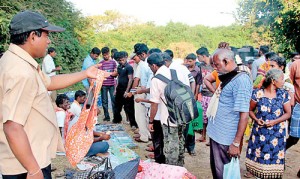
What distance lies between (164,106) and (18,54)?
103 inches

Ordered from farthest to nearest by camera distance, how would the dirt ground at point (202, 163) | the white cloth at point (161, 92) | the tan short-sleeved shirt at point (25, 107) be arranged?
1. the dirt ground at point (202, 163)
2. the white cloth at point (161, 92)
3. the tan short-sleeved shirt at point (25, 107)

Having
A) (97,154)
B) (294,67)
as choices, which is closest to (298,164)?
(294,67)

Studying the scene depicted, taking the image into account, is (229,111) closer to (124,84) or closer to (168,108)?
(168,108)

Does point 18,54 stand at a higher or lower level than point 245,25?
lower

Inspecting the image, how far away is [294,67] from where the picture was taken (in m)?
4.77

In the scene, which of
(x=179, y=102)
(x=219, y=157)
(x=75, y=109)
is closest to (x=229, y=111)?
(x=219, y=157)

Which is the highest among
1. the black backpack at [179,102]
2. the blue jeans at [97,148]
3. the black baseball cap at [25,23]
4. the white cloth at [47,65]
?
the black baseball cap at [25,23]

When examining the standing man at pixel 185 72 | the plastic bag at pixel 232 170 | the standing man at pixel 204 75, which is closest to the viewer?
the plastic bag at pixel 232 170

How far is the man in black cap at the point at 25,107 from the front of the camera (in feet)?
5.80

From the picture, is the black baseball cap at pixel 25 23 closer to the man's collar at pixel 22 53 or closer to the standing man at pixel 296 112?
the man's collar at pixel 22 53

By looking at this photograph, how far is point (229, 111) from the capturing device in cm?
329

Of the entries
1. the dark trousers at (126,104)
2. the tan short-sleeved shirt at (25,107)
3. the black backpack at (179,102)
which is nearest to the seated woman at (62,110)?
the dark trousers at (126,104)

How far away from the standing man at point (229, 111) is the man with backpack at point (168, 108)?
68 cm

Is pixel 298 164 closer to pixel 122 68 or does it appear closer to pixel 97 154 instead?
pixel 97 154
